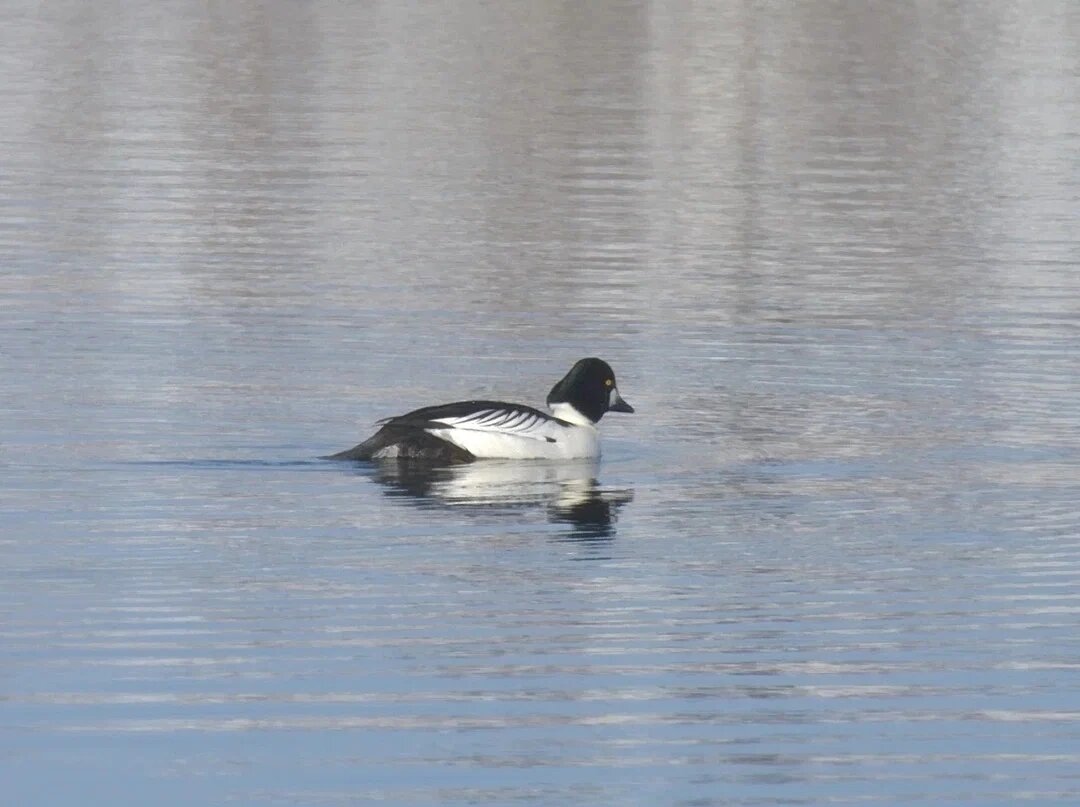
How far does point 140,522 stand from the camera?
13117 millimetres

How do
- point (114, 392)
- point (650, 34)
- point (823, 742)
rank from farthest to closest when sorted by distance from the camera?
1. point (650, 34)
2. point (114, 392)
3. point (823, 742)

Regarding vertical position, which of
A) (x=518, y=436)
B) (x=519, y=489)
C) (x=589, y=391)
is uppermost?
(x=589, y=391)

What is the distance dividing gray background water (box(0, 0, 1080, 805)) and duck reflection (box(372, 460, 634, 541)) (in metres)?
0.06

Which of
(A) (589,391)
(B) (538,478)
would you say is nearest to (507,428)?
(B) (538,478)

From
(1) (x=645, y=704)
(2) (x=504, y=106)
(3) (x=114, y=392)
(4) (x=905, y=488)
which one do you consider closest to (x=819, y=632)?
(1) (x=645, y=704)

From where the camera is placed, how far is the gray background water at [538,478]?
9.55m

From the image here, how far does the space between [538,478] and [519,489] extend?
0.44 m

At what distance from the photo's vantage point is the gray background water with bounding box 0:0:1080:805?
31.3ft

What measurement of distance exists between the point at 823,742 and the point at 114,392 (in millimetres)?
8063

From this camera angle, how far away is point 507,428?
50.8ft

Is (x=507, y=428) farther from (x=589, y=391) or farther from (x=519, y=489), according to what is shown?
(x=589, y=391)

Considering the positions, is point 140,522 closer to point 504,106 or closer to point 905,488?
point 905,488

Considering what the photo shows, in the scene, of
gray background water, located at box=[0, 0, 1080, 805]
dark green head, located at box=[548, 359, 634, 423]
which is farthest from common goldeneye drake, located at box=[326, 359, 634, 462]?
gray background water, located at box=[0, 0, 1080, 805]

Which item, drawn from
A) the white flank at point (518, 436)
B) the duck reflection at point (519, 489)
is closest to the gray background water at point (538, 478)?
the duck reflection at point (519, 489)
